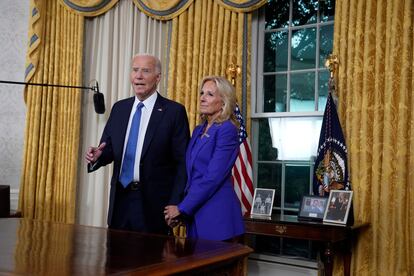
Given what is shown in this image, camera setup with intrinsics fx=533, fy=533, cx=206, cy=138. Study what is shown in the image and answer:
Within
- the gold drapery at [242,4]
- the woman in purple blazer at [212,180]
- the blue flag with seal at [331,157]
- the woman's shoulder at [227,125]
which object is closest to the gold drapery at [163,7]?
the gold drapery at [242,4]

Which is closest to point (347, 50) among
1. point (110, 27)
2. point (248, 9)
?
point (248, 9)

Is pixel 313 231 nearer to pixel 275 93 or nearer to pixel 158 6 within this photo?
pixel 275 93

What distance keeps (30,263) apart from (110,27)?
442 centimetres

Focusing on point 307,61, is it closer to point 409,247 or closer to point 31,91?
point 409,247

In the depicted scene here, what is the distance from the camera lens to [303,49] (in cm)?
463

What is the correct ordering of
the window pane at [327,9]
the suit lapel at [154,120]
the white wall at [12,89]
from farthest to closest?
the white wall at [12,89] → the window pane at [327,9] → the suit lapel at [154,120]

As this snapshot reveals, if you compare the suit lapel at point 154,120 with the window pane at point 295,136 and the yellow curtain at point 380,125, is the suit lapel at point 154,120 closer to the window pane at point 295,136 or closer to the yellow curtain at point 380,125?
the yellow curtain at point 380,125

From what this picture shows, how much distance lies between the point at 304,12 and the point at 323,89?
728 millimetres

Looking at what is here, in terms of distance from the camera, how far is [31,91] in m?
5.63

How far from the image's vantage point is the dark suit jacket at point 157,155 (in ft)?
9.14

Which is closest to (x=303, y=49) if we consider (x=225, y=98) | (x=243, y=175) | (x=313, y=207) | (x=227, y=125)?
(x=243, y=175)

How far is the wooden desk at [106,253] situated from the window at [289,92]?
273 cm

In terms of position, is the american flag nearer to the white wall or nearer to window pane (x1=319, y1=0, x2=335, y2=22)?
window pane (x1=319, y1=0, x2=335, y2=22)

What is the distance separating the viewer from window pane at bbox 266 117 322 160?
4441 mm
